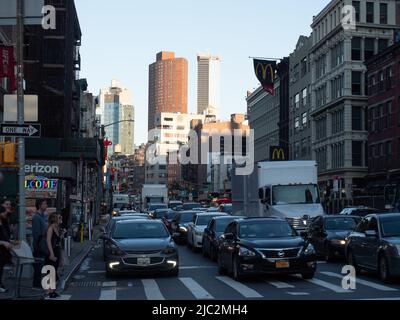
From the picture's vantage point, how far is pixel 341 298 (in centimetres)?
1387

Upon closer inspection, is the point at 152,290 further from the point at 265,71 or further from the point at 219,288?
the point at 265,71

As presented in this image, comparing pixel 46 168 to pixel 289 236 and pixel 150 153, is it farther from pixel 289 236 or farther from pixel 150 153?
pixel 150 153

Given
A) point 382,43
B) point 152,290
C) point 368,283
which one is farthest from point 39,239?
point 382,43

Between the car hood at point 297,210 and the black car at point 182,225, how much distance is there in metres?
4.08

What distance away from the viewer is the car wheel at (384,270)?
1627cm

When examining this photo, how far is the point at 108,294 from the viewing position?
1535 cm

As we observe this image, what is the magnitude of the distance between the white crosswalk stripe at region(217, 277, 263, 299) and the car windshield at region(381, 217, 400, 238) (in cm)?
366

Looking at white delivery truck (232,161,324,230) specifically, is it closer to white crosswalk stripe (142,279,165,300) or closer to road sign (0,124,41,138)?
white crosswalk stripe (142,279,165,300)

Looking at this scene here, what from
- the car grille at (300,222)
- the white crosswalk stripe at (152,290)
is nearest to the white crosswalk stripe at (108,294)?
the white crosswalk stripe at (152,290)

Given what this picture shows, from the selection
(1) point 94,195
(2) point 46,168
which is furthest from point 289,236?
(1) point 94,195

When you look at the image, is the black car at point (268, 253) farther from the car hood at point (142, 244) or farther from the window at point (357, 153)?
the window at point (357, 153)

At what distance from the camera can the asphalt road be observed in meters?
14.5

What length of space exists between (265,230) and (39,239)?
593 centimetres

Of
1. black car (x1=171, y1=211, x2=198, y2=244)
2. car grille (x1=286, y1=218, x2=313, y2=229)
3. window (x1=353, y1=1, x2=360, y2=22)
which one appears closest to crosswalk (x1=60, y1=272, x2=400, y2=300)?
car grille (x1=286, y1=218, x2=313, y2=229)
